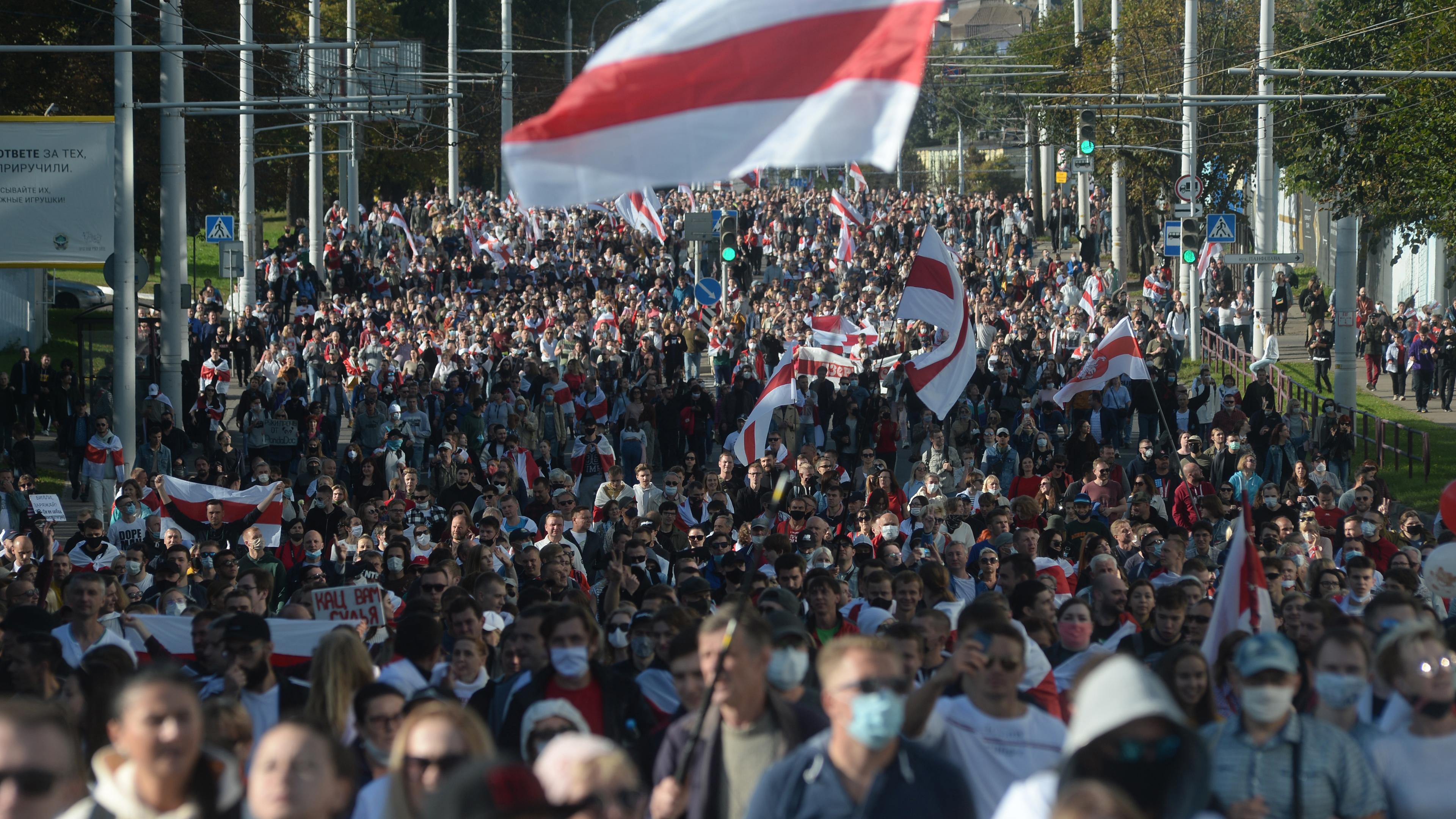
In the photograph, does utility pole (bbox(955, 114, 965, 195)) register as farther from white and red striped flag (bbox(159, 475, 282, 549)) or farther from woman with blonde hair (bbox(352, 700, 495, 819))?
woman with blonde hair (bbox(352, 700, 495, 819))

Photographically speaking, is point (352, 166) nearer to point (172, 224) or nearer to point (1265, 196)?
point (1265, 196)

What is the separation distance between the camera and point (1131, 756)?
438cm

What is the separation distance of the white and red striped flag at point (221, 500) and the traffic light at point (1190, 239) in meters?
17.7

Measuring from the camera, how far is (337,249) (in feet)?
136

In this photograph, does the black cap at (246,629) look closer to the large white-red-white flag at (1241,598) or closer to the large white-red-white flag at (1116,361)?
the large white-red-white flag at (1241,598)

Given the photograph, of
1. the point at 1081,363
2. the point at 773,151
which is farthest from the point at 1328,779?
the point at 1081,363

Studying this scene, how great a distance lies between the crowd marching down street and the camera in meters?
5.10

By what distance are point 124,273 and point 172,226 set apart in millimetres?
1753

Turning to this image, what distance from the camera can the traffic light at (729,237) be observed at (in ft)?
90.7

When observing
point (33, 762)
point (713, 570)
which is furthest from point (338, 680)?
point (713, 570)

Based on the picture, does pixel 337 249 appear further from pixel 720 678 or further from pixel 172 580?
pixel 720 678

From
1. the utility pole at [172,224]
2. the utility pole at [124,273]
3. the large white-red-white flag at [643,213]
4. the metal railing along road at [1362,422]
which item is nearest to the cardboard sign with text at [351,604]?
the utility pole at [124,273]

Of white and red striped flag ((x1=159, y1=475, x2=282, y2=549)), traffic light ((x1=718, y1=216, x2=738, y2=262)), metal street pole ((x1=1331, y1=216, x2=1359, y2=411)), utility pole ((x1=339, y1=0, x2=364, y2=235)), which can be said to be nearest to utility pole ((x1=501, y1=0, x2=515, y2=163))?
utility pole ((x1=339, y1=0, x2=364, y2=235))

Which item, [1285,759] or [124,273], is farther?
[124,273]
